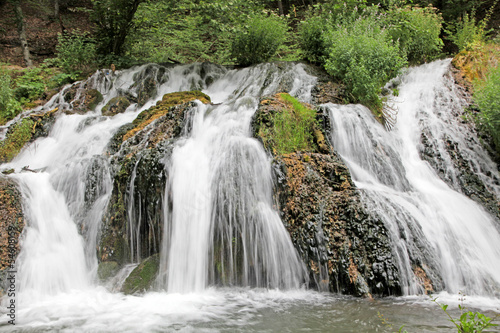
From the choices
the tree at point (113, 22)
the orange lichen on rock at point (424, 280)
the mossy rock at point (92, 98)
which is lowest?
the orange lichen on rock at point (424, 280)

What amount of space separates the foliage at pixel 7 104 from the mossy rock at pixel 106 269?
6448 mm

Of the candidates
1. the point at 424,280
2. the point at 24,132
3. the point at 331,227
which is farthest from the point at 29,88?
the point at 424,280

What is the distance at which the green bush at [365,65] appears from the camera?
7.32 m

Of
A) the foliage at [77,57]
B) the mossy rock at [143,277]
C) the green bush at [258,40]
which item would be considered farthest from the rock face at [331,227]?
the foliage at [77,57]

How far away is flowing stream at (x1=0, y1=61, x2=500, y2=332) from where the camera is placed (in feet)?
11.8

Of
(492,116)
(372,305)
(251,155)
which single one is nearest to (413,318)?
(372,305)

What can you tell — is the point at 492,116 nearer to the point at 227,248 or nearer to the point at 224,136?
the point at 224,136

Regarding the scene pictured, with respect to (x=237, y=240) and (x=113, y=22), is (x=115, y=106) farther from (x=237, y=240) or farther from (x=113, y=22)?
(x=237, y=240)

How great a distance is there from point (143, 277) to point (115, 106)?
6262 mm

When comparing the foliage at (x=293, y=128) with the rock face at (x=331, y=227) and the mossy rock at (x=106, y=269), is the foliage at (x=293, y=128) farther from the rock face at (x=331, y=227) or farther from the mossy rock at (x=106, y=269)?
the mossy rock at (x=106, y=269)

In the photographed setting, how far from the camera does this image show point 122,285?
15.1ft

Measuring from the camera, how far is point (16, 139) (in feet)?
27.3

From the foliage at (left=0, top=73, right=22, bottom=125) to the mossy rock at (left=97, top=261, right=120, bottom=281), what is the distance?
21.2 feet

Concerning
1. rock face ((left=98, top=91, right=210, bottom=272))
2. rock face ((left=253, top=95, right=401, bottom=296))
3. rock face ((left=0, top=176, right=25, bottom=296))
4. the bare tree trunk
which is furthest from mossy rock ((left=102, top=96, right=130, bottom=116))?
rock face ((left=253, top=95, right=401, bottom=296))
